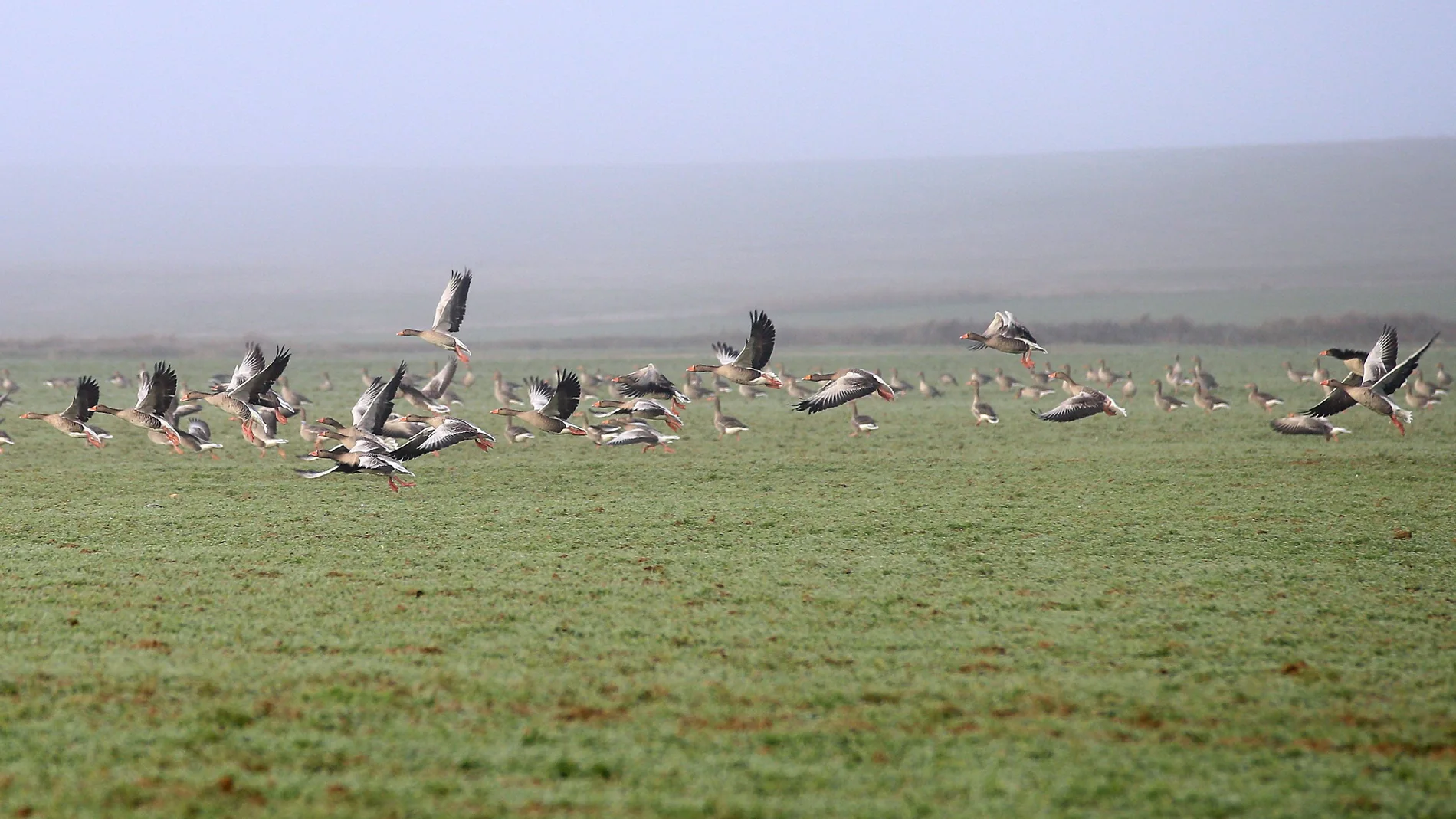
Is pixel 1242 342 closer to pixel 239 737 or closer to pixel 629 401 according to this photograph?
pixel 629 401

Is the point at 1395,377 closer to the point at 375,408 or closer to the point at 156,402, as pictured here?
the point at 375,408

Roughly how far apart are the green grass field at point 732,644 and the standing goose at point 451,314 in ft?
5.87

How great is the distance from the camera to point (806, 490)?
51.3 ft

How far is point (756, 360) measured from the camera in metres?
16.1

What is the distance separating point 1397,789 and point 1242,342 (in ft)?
201

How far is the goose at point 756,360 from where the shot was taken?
51.7 feet

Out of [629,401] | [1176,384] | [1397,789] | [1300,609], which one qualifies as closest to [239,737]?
[1397,789]

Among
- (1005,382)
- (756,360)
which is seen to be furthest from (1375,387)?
(1005,382)

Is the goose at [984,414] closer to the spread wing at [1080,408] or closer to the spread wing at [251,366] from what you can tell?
the spread wing at [1080,408]

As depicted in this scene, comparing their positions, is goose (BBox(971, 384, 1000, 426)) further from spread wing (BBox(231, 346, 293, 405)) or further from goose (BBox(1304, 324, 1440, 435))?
spread wing (BBox(231, 346, 293, 405))

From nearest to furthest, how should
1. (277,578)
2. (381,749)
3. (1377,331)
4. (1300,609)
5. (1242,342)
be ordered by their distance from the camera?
(381,749) → (1300,609) → (277,578) → (1242,342) → (1377,331)

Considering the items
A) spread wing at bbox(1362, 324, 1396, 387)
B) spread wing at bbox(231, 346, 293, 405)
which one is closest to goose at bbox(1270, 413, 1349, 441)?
spread wing at bbox(1362, 324, 1396, 387)

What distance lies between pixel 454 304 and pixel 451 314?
0.49 ft

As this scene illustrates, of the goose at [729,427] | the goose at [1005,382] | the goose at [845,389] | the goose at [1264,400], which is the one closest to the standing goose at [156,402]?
the goose at [845,389]
